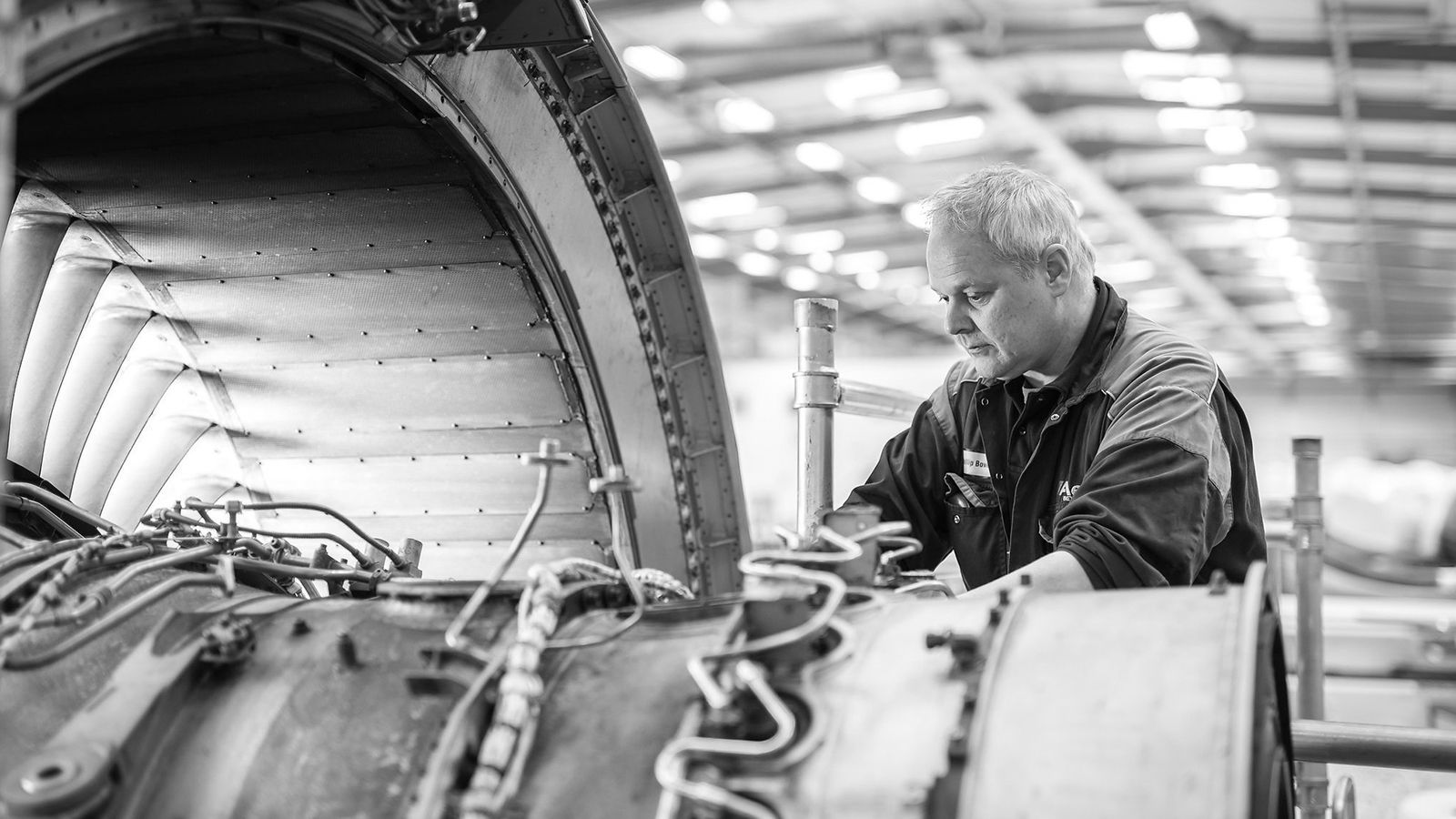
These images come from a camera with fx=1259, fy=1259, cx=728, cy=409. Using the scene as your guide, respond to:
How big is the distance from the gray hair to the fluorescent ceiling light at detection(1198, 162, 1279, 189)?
1016 centimetres

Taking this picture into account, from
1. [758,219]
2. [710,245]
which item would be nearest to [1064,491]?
[758,219]

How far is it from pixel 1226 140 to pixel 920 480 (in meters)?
9.24

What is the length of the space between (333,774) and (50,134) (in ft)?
6.73

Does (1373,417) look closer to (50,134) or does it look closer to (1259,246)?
(1259,246)

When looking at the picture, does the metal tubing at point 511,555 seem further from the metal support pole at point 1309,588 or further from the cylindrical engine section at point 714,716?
the metal support pole at point 1309,588

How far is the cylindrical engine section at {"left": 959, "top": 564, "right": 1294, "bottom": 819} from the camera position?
4.32 feet

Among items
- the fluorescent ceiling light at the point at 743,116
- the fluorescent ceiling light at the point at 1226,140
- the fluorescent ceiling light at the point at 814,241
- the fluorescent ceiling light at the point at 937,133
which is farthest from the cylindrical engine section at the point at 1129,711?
the fluorescent ceiling light at the point at 814,241

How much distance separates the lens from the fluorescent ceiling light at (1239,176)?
12.0 meters

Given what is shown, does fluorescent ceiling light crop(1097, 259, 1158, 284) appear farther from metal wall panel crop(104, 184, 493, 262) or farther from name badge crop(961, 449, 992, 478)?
metal wall panel crop(104, 184, 493, 262)

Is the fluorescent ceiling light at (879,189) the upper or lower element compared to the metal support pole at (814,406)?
upper

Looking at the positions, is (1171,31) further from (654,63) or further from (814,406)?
(814,406)

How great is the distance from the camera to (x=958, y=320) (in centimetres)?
→ 276

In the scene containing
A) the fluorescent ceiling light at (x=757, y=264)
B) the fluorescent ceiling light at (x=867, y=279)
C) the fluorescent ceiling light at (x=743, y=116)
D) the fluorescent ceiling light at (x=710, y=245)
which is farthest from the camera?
the fluorescent ceiling light at (x=867, y=279)

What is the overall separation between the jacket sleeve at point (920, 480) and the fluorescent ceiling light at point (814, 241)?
1283cm
